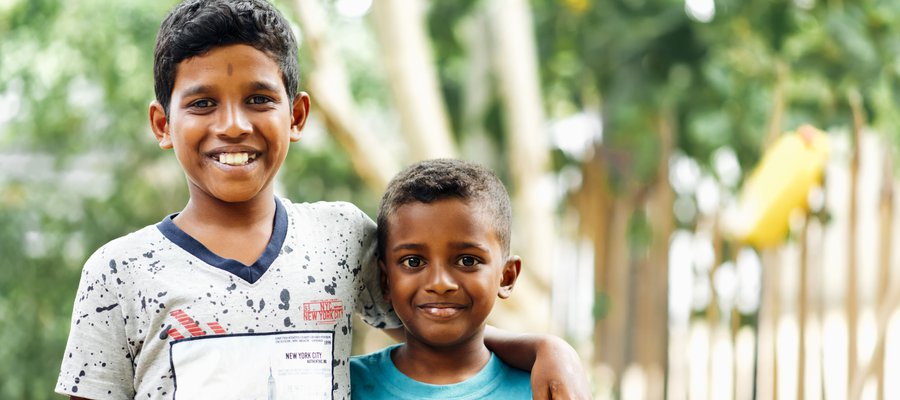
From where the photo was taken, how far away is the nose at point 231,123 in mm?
1450

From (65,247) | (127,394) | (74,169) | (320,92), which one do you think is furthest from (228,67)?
(74,169)

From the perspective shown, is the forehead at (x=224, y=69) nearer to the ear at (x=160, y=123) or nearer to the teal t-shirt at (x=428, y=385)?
the ear at (x=160, y=123)

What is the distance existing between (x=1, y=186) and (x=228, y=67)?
4480 millimetres

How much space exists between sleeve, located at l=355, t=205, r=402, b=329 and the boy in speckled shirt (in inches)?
4.9

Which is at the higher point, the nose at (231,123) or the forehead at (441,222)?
the nose at (231,123)

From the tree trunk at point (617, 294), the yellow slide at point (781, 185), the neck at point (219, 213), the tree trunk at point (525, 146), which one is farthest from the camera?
the tree trunk at point (617, 294)

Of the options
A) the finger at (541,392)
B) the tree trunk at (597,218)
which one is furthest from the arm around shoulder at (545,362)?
the tree trunk at (597,218)

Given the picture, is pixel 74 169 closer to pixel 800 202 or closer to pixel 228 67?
pixel 800 202

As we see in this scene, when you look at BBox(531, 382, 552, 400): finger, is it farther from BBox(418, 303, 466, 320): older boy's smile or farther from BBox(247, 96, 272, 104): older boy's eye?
BBox(247, 96, 272, 104): older boy's eye

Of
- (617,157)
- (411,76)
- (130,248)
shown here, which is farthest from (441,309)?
(617,157)

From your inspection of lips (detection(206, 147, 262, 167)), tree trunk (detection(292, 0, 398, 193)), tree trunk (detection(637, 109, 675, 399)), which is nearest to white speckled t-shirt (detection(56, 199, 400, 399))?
lips (detection(206, 147, 262, 167))

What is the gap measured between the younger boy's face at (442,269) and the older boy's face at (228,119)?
9.8 inches

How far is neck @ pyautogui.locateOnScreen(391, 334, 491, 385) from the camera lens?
1.68 meters

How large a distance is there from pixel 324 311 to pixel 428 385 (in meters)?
Answer: 0.23
